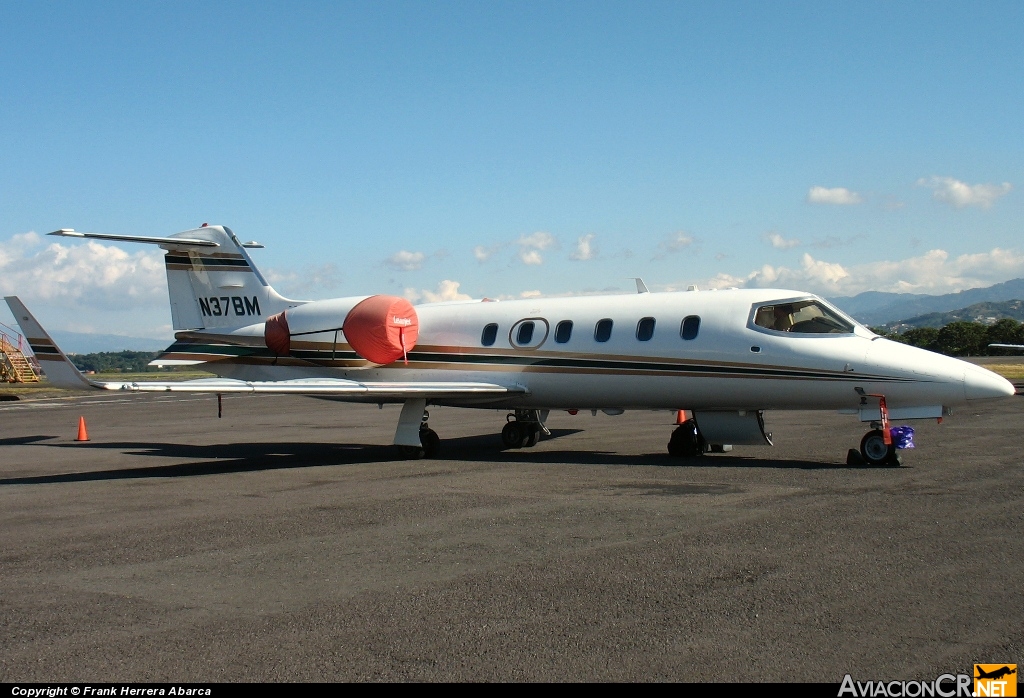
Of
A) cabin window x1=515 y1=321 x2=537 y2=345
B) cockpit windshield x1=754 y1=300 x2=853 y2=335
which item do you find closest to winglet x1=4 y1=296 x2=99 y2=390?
cabin window x1=515 y1=321 x2=537 y2=345

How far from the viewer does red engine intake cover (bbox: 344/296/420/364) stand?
Result: 60.5 ft

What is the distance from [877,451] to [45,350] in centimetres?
1319

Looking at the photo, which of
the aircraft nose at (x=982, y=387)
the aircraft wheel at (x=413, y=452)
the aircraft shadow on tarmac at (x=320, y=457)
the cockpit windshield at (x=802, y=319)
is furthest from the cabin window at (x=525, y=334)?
the aircraft nose at (x=982, y=387)

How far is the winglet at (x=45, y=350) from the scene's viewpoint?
14203 millimetres

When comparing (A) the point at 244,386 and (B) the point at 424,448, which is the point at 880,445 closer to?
(B) the point at 424,448

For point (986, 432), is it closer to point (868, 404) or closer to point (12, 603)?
point (868, 404)

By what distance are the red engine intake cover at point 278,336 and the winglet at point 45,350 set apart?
5.62 m

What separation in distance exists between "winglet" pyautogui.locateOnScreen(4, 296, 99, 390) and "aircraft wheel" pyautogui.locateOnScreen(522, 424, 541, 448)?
8.80 metres

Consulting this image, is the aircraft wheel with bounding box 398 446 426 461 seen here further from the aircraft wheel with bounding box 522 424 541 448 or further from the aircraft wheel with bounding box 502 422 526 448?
the aircraft wheel with bounding box 522 424 541 448

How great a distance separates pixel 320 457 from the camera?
17.8 meters

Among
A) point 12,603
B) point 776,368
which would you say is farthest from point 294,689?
point 776,368

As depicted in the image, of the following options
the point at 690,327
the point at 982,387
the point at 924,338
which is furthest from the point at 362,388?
the point at 924,338

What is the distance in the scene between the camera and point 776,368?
14945 millimetres

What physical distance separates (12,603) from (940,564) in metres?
7.39
